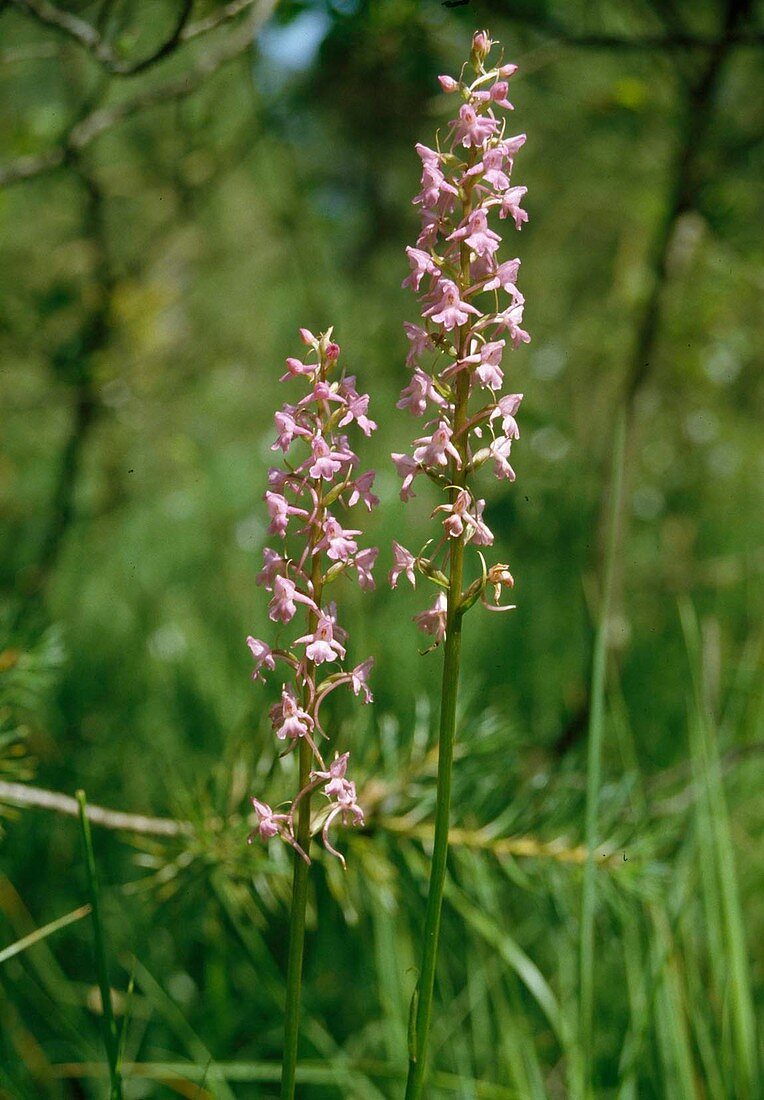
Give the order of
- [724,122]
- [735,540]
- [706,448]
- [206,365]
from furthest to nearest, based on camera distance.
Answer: [706,448], [735,540], [206,365], [724,122]

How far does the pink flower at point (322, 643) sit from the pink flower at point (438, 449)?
88mm

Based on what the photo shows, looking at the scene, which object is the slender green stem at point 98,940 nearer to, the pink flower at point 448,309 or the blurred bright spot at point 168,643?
the pink flower at point 448,309

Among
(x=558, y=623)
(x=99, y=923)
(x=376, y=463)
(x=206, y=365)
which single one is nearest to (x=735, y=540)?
(x=558, y=623)

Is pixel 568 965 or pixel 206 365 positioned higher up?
pixel 206 365

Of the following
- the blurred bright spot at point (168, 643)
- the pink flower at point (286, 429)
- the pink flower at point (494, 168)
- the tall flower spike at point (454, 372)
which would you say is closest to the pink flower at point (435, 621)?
the tall flower spike at point (454, 372)

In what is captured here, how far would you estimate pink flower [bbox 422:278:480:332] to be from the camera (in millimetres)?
441

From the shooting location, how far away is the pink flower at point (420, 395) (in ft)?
1.51

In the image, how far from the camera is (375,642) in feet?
5.40

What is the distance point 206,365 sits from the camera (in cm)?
210

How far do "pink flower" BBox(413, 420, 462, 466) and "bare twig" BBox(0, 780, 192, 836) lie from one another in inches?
16.5

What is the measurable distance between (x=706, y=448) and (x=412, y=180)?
4.24 feet

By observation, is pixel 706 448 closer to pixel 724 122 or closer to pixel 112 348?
pixel 724 122

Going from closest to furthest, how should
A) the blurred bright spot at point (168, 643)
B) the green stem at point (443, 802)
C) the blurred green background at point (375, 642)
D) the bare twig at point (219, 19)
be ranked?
the green stem at point (443, 802)
the bare twig at point (219, 19)
the blurred green background at point (375, 642)
the blurred bright spot at point (168, 643)

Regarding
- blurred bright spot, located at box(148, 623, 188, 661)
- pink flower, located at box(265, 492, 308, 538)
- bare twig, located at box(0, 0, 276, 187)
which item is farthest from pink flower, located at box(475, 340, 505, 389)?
blurred bright spot, located at box(148, 623, 188, 661)
